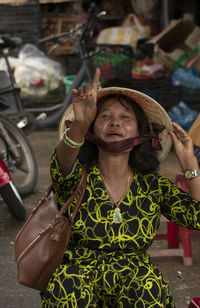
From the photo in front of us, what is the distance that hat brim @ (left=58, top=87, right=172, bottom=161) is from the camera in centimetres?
237

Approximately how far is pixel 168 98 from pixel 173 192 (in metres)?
3.91

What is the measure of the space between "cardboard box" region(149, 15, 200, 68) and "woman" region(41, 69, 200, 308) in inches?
165

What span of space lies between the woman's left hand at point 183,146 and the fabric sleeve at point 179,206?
0.40ft

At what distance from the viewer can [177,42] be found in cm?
705

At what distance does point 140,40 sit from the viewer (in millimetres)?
8602

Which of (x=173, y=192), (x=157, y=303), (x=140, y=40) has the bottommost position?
(x=140, y=40)

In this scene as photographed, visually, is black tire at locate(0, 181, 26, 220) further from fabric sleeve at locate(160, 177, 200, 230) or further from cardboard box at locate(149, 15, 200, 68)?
cardboard box at locate(149, 15, 200, 68)

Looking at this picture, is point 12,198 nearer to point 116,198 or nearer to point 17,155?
point 17,155

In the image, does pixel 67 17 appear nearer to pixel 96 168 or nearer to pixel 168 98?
pixel 168 98

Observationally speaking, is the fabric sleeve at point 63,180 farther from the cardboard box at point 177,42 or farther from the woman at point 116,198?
the cardboard box at point 177,42

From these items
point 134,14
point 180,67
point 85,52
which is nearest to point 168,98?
point 180,67

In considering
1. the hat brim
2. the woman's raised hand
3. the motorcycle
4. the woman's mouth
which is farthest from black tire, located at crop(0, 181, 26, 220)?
the woman's raised hand

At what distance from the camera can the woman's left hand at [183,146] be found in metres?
2.40

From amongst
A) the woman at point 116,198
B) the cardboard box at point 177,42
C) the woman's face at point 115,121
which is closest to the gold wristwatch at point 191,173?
the woman at point 116,198
